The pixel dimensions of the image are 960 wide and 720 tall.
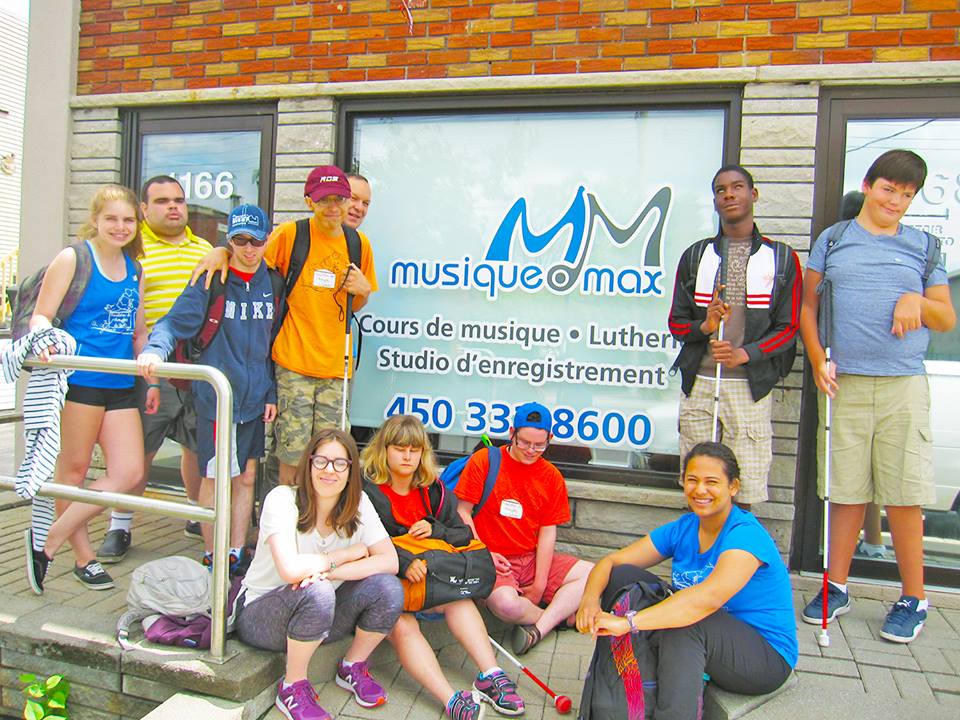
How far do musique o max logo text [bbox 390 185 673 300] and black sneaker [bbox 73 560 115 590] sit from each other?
2351 mm

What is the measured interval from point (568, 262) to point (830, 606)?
7.48 ft

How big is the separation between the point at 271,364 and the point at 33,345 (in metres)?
1.10

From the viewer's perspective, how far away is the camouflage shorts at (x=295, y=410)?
4.02 m

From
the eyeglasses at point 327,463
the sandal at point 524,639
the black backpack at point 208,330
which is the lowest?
the sandal at point 524,639

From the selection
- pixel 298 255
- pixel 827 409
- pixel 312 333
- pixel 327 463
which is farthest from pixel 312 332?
pixel 827 409

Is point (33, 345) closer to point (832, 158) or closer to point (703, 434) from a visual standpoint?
point (703, 434)

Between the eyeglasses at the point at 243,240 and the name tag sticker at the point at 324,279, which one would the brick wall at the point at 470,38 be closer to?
the name tag sticker at the point at 324,279

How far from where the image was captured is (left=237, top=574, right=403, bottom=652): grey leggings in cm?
281

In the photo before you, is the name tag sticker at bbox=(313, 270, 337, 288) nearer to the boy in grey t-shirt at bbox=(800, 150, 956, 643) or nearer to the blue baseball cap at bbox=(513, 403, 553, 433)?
the blue baseball cap at bbox=(513, 403, 553, 433)

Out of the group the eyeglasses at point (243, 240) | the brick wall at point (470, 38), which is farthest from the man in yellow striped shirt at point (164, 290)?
the brick wall at point (470, 38)

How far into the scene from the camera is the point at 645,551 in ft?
10.3

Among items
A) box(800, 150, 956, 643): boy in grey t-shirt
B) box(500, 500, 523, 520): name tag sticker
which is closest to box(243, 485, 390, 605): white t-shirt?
box(500, 500, 523, 520): name tag sticker

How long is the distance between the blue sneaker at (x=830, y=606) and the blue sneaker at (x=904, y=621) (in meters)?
0.19

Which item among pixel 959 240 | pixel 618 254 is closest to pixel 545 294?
pixel 618 254
